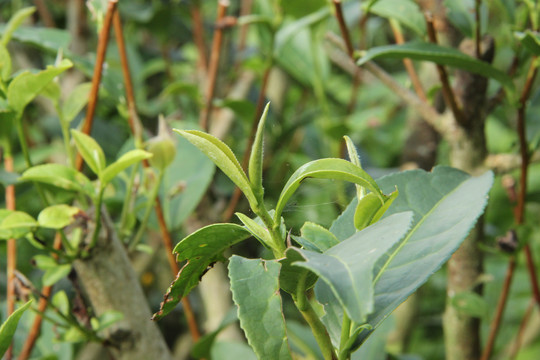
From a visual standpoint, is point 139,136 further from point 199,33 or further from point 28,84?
point 199,33

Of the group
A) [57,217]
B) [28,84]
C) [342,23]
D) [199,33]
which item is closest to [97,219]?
[57,217]

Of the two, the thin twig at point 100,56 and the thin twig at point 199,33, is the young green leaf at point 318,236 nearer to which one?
the thin twig at point 100,56

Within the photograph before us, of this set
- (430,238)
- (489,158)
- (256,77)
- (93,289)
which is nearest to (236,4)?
(256,77)

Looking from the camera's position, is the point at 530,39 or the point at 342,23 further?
the point at 342,23

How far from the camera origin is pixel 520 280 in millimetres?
1401

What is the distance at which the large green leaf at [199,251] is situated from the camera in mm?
369

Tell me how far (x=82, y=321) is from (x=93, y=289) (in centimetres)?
4

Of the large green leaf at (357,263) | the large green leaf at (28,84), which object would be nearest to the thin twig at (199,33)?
the large green leaf at (28,84)

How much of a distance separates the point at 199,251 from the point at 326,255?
3.9 inches

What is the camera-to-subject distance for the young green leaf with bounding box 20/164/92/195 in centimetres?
51

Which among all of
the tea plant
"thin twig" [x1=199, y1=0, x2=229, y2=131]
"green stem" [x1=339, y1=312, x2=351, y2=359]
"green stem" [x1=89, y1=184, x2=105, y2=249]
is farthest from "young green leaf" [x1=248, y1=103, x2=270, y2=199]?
"thin twig" [x1=199, y1=0, x2=229, y2=131]

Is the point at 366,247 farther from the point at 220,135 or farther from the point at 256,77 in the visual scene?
the point at 256,77

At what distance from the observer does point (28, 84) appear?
51 cm

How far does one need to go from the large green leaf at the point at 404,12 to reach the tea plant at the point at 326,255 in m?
0.27
